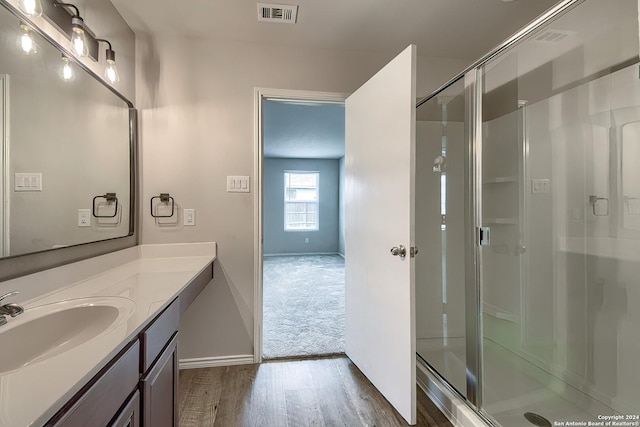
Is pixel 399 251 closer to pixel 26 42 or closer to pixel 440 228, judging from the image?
pixel 440 228

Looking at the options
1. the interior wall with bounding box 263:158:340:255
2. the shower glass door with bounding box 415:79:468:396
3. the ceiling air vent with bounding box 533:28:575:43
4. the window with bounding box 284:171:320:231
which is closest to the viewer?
the ceiling air vent with bounding box 533:28:575:43

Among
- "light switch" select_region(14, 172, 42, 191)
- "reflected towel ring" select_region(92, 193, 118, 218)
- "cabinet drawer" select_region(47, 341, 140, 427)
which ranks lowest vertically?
"cabinet drawer" select_region(47, 341, 140, 427)

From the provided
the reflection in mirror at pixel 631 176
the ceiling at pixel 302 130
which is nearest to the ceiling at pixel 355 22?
the ceiling at pixel 302 130

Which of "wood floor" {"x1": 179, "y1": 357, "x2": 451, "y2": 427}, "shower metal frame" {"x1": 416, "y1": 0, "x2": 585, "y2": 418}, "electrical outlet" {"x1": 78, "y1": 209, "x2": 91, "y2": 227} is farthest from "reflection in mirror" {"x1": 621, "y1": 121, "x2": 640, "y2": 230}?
"electrical outlet" {"x1": 78, "y1": 209, "x2": 91, "y2": 227}

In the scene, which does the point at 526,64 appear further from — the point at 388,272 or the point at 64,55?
the point at 64,55

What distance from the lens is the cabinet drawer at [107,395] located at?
587 mm

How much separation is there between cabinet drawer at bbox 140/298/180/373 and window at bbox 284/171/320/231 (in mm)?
6154

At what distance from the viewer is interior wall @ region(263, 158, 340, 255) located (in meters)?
7.15

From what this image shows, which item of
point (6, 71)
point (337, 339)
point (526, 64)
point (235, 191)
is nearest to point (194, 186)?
point (235, 191)

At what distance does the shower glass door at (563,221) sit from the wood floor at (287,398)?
59cm

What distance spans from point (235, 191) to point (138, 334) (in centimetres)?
133

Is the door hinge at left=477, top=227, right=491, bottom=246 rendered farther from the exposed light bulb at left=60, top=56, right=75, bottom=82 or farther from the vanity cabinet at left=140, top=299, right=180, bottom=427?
the exposed light bulb at left=60, top=56, right=75, bottom=82

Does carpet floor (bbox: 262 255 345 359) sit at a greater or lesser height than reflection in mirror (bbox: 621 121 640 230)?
lesser

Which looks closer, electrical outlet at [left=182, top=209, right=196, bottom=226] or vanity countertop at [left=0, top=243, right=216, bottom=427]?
vanity countertop at [left=0, top=243, right=216, bottom=427]
